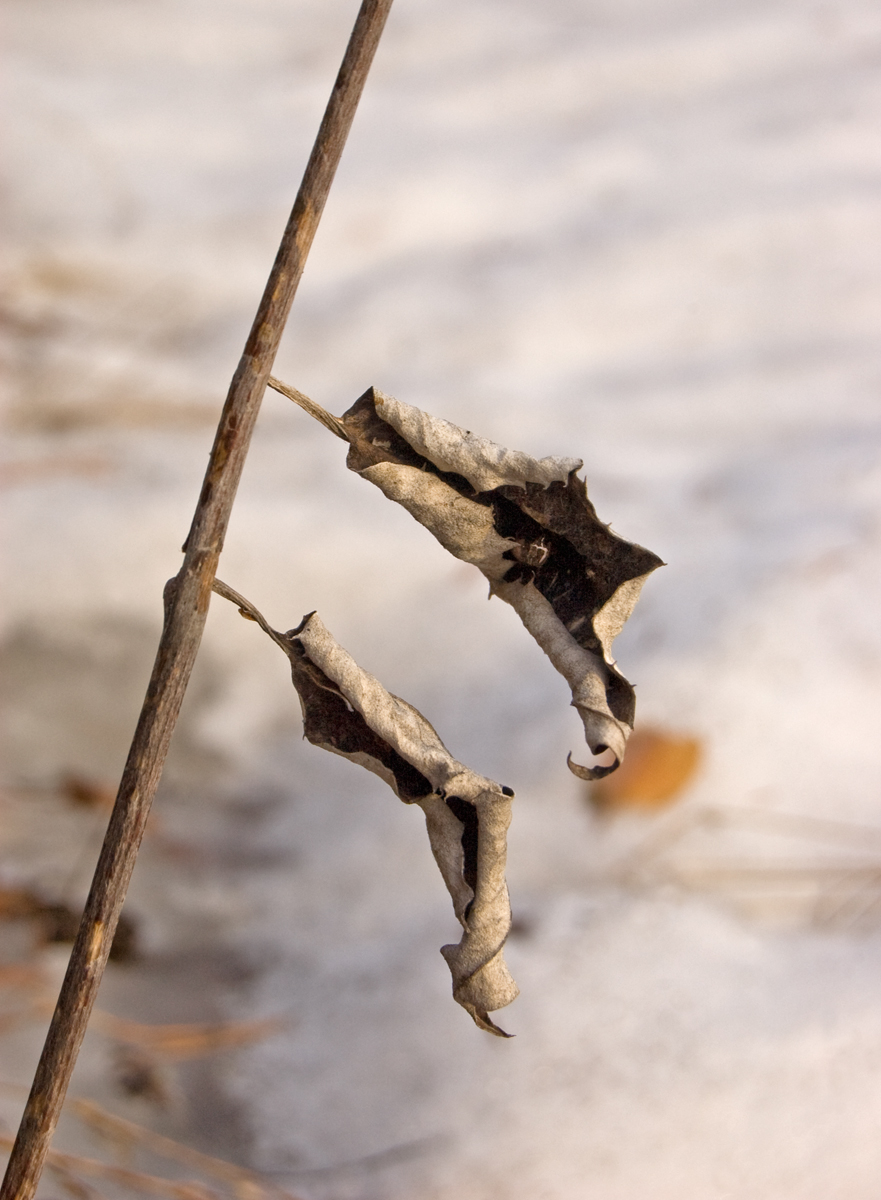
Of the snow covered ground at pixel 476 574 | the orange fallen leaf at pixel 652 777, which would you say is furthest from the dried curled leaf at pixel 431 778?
the orange fallen leaf at pixel 652 777

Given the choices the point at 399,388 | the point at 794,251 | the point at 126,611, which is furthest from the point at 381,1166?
the point at 794,251

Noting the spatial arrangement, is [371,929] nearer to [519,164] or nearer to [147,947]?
[147,947]

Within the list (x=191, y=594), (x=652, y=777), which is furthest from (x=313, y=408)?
(x=652, y=777)

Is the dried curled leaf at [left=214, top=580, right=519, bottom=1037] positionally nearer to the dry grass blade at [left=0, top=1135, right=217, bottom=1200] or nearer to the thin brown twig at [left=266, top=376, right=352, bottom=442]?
the thin brown twig at [left=266, top=376, right=352, bottom=442]

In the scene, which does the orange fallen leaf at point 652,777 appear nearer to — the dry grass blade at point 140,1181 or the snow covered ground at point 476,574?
the snow covered ground at point 476,574

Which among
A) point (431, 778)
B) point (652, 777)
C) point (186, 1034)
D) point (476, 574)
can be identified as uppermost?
point (476, 574)

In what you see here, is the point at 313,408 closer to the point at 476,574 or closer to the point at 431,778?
the point at 431,778
